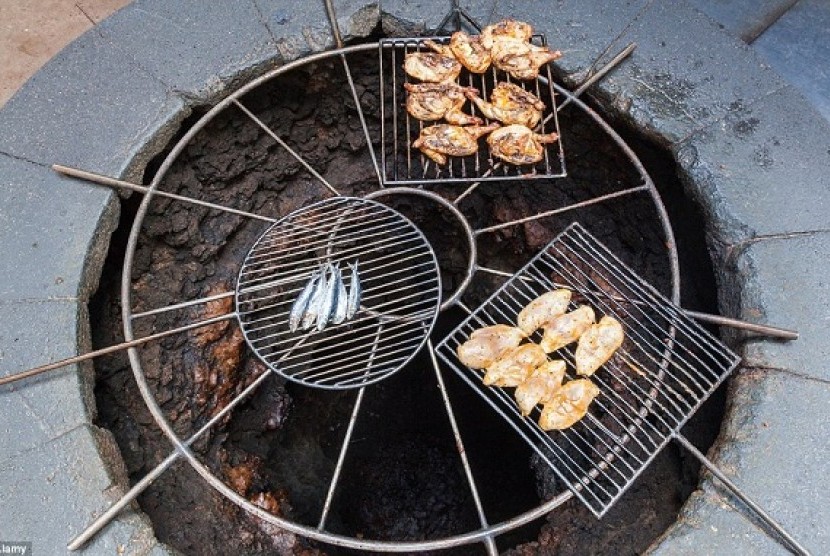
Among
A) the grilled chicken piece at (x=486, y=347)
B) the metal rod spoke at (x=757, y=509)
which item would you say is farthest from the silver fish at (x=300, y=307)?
the metal rod spoke at (x=757, y=509)

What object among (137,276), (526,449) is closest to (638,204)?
(526,449)

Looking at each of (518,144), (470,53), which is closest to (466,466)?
(518,144)

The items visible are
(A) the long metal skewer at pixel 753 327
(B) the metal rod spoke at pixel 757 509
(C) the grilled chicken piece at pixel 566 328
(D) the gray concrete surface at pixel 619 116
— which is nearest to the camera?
(B) the metal rod spoke at pixel 757 509

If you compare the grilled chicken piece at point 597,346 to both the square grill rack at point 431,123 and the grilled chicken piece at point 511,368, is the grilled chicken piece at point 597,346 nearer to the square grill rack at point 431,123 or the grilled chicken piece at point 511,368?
the grilled chicken piece at point 511,368

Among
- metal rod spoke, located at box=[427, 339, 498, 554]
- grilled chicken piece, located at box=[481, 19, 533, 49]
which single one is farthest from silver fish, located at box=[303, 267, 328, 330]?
grilled chicken piece, located at box=[481, 19, 533, 49]

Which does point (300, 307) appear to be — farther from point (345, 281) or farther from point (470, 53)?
point (470, 53)
